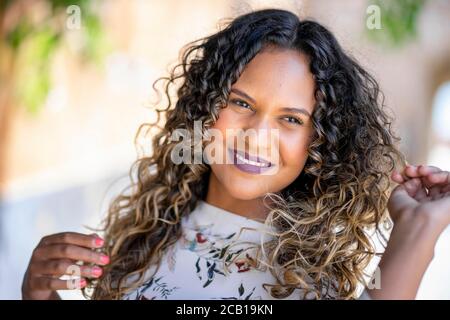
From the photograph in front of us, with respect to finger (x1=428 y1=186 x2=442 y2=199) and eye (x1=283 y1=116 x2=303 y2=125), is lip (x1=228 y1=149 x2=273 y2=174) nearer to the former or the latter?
eye (x1=283 y1=116 x2=303 y2=125)

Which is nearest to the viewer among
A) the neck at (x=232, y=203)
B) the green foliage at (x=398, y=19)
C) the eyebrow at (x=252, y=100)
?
the eyebrow at (x=252, y=100)

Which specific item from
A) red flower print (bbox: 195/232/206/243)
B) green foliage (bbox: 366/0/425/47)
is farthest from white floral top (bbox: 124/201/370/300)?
green foliage (bbox: 366/0/425/47)

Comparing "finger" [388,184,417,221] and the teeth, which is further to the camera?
the teeth

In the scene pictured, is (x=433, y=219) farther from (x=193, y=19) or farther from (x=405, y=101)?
(x=405, y=101)

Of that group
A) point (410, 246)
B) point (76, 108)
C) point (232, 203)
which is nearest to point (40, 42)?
point (76, 108)

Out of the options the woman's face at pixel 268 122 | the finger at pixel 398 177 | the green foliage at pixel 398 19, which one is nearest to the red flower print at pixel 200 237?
the woman's face at pixel 268 122

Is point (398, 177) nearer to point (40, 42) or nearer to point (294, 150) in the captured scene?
point (294, 150)

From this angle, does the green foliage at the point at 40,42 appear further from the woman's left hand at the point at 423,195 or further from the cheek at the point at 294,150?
the woman's left hand at the point at 423,195

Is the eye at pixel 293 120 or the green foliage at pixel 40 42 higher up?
the green foliage at pixel 40 42

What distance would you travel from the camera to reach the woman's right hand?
1.38 m

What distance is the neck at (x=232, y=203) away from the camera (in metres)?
1.46

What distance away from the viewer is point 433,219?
3.57 feet

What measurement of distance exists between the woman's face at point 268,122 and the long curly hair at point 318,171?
21mm

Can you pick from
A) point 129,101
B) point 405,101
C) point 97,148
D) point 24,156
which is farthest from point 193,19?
point 405,101
